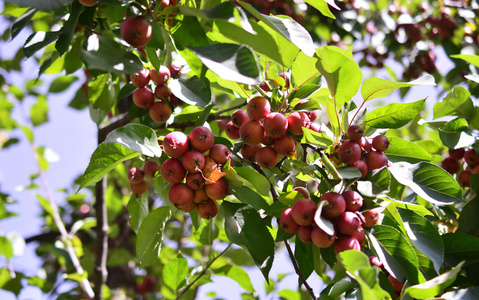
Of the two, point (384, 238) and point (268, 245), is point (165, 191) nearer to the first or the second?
point (268, 245)

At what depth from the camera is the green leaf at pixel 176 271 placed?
1935mm

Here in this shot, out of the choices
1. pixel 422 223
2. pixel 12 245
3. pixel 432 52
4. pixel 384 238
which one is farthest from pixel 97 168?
pixel 432 52

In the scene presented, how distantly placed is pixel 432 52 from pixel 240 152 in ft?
9.20

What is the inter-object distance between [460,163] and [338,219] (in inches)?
42.4

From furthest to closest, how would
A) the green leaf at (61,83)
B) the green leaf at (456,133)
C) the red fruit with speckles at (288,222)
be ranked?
the green leaf at (61,83) → the green leaf at (456,133) → the red fruit with speckles at (288,222)

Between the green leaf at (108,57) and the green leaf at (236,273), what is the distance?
129cm

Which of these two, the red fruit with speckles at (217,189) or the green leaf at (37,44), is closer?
the red fruit with speckles at (217,189)

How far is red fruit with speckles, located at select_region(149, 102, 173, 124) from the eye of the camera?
4.73ft

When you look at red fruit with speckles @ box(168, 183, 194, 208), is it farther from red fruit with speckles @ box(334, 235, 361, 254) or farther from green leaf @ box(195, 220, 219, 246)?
green leaf @ box(195, 220, 219, 246)

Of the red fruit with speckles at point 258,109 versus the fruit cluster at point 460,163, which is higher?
the red fruit with speckles at point 258,109

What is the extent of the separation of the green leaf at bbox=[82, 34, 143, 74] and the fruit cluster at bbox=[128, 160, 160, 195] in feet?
1.55

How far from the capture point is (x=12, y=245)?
2.49 m

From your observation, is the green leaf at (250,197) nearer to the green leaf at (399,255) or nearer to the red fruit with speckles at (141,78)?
the green leaf at (399,255)

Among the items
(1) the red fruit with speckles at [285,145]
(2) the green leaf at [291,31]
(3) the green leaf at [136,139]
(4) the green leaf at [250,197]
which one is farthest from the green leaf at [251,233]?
(2) the green leaf at [291,31]
